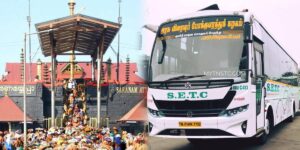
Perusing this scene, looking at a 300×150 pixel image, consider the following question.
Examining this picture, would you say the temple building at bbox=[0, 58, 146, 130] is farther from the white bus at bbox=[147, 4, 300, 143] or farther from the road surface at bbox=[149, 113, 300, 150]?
the white bus at bbox=[147, 4, 300, 143]

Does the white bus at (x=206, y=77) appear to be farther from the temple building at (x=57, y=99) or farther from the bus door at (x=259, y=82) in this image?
the temple building at (x=57, y=99)

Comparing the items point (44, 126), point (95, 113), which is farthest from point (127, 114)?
point (44, 126)

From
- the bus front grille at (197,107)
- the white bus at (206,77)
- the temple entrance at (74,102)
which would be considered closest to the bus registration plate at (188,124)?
the white bus at (206,77)

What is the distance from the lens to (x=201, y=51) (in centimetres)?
930

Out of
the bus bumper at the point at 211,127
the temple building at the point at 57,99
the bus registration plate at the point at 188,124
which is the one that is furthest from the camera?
the temple building at the point at 57,99

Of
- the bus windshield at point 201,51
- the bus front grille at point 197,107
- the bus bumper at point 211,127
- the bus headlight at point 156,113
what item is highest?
the bus windshield at point 201,51

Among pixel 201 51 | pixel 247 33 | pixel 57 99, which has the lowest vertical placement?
pixel 57 99

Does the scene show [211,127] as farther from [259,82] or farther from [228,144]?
[228,144]

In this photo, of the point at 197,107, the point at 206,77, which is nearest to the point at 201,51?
the point at 206,77

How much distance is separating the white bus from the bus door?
24 millimetres

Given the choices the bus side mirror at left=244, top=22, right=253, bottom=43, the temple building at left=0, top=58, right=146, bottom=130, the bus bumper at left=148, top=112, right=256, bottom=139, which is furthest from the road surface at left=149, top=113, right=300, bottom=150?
the temple building at left=0, top=58, right=146, bottom=130

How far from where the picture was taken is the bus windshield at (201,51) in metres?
9.06

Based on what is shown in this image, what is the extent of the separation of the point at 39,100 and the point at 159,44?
2662 centimetres

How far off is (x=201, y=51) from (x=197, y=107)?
126 cm
